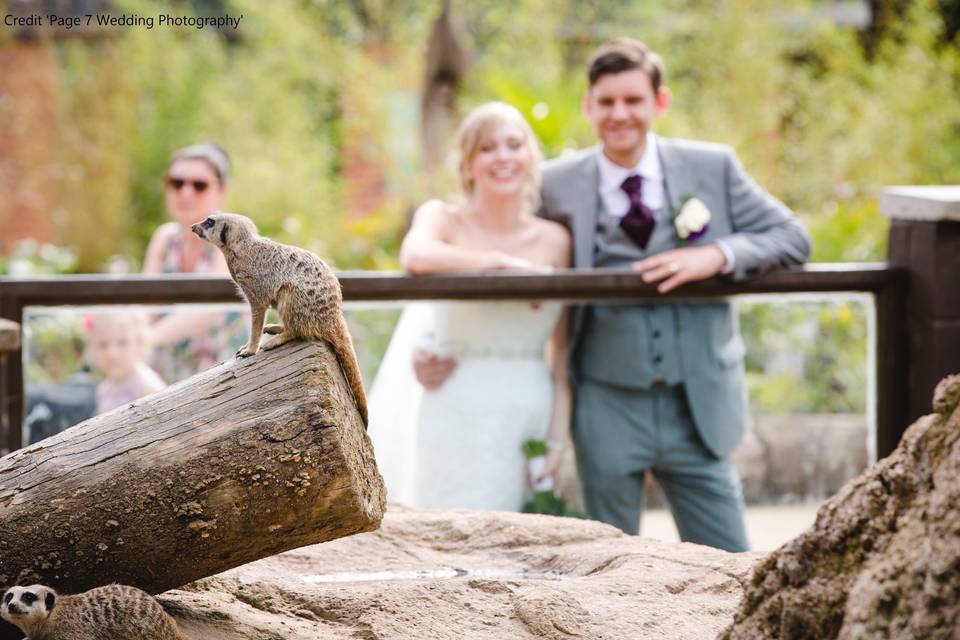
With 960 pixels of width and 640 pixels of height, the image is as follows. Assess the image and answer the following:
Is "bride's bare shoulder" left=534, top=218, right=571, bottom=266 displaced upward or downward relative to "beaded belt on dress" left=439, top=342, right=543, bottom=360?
upward

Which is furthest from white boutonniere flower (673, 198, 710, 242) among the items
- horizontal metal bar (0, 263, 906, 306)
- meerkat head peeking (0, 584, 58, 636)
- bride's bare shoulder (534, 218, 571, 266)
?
meerkat head peeking (0, 584, 58, 636)

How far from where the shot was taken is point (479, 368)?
400cm

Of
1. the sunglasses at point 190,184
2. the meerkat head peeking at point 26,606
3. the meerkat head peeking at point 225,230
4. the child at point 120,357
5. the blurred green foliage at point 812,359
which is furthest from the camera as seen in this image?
the sunglasses at point 190,184

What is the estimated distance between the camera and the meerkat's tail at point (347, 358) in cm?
241

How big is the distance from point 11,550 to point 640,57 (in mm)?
2785

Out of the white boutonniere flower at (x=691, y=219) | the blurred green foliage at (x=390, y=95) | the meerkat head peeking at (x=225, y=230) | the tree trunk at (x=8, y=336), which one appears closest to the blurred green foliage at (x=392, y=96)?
the blurred green foliage at (x=390, y=95)

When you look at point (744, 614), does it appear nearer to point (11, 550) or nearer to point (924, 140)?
point (11, 550)

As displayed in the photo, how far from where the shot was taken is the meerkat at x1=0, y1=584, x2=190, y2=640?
2150 millimetres

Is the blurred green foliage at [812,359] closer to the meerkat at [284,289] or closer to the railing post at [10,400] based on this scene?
the meerkat at [284,289]

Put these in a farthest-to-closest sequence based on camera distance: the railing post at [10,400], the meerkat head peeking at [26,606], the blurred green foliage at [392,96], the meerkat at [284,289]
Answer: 1. the blurred green foliage at [392,96]
2. the railing post at [10,400]
3. the meerkat at [284,289]
4. the meerkat head peeking at [26,606]

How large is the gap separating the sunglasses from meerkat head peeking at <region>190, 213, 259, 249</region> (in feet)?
7.66

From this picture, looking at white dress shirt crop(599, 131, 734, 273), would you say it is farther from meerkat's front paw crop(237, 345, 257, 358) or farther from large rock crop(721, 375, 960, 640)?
large rock crop(721, 375, 960, 640)

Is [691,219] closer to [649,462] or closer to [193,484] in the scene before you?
[649,462]

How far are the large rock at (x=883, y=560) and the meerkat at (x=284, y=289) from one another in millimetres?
930
